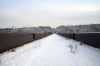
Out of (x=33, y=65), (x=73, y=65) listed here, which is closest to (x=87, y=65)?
(x=73, y=65)

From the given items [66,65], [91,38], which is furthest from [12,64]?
[91,38]

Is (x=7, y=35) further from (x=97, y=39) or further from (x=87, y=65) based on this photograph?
(x=97, y=39)

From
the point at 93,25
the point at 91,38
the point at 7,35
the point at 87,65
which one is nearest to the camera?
the point at 87,65

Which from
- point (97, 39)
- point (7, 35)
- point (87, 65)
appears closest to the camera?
point (87, 65)

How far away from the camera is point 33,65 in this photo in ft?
17.3

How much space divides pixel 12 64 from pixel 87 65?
3996mm

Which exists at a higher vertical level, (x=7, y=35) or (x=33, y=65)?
(x=7, y=35)

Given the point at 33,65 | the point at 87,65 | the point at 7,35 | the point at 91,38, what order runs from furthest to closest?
the point at 91,38 < the point at 7,35 < the point at 87,65 < the point at 33,65

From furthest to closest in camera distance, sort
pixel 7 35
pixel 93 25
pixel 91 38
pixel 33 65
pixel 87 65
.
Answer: pixel 93 25, pixel 91 38, pixel 7 35, pixel 87 65, pixel 33 65

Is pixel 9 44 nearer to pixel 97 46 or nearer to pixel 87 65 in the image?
pixel 87 65

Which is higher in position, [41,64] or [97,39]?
[97,39]

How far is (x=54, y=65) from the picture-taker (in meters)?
5.36

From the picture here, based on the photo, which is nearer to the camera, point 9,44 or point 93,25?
point 9,44

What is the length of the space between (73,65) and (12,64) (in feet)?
10.5
